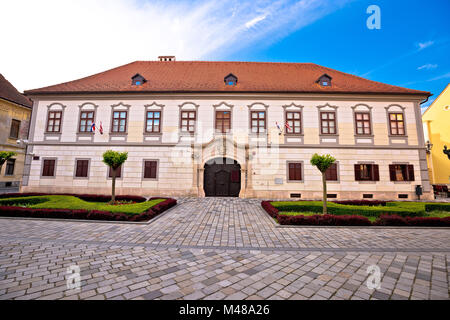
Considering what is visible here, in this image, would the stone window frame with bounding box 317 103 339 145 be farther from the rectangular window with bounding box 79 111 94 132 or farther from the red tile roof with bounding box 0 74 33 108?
the red tile roof with bounding box 0 74 33 108

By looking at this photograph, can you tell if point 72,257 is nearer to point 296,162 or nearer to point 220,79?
point 296,162

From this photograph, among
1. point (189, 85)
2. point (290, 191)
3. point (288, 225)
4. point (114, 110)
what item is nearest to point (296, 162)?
point (290, 191)

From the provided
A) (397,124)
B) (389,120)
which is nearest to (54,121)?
(389,120)

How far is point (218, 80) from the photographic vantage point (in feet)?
58.6

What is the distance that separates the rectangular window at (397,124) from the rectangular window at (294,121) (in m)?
7.83

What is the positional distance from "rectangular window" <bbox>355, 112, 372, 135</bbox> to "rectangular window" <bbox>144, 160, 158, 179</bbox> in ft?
58.7

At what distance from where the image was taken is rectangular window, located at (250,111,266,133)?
53.3 feet

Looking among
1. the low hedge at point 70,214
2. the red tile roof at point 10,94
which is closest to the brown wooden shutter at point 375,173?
the low hedge at point 70,214

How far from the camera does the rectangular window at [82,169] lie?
16.1 metres

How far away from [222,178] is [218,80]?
9.43 meters

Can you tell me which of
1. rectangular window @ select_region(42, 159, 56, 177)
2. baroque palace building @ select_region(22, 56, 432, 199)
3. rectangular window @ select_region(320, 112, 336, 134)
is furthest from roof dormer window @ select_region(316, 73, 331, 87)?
rectangular window @ select_region(42, 159, 56, 177)

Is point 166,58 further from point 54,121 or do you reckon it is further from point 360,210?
point 360,210
